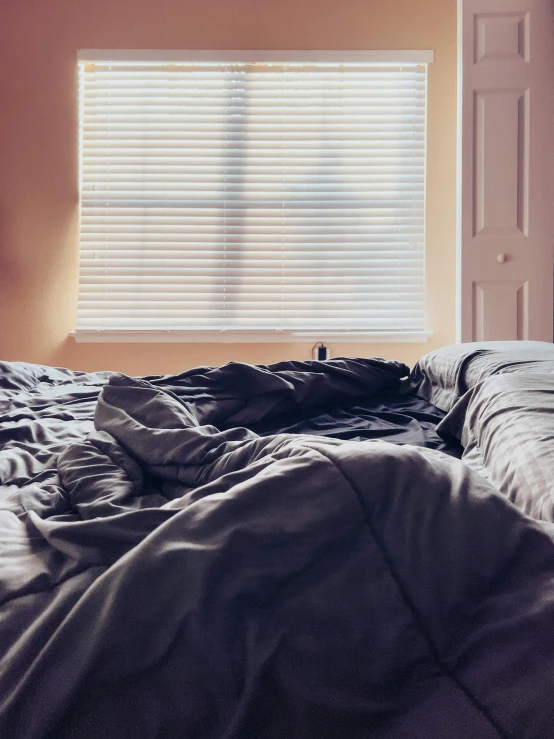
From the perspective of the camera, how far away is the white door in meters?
3.43

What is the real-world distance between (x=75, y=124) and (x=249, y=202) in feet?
3.81

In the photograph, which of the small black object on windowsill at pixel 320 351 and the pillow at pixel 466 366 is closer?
the pillow at pixel 466 366

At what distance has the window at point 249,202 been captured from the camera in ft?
12.9

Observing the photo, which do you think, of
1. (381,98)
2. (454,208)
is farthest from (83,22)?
(454,208)

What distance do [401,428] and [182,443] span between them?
0.62 metres

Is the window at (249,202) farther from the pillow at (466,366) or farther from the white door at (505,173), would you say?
the pillow at (466,366)

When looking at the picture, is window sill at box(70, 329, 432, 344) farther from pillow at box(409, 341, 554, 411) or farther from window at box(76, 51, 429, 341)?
pillow at box(409, 341, 554, 411)

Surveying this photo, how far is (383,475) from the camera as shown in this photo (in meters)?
0.61

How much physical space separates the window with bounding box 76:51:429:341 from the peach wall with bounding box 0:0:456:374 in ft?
0.33

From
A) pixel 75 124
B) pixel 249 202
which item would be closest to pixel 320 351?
pixel 249 202

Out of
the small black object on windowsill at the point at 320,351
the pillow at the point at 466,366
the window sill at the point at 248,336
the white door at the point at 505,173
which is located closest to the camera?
the pillow at the point at 466,366

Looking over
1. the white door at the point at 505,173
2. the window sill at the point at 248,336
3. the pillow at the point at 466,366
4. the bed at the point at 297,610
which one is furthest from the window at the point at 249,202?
the bed at the point at 297,610

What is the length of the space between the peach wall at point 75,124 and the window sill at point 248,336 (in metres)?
0.05

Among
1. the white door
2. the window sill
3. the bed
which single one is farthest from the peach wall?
the bed
